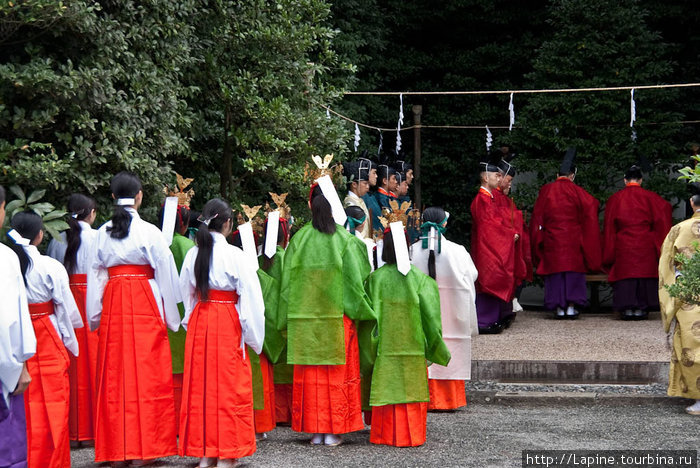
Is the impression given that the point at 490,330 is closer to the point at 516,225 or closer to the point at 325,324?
the point at 516,225

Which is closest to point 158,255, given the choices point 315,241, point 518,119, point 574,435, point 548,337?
point 315,241

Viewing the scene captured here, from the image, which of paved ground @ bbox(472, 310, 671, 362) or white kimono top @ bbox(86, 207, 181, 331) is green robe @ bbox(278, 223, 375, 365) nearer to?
white kimono top @ bbox(86, 207, 181, 331)

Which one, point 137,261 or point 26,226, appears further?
point 137,261

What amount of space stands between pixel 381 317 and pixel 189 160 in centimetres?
412

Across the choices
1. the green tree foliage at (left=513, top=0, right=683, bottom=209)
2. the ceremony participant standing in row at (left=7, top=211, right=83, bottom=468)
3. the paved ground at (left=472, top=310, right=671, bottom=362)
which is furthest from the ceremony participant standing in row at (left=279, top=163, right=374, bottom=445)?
the green tree foliage at (left=513, top=0, right=683, bottom=209)

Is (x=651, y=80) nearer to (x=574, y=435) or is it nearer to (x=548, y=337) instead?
(x=548, y=337)

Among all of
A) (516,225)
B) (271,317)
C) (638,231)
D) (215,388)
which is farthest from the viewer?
(638,231)

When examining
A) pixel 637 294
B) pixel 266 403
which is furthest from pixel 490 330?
pixel 266 403

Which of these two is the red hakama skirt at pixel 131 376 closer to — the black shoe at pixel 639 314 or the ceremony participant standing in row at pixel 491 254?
the ceremony participant standing in row at pixel 491 254

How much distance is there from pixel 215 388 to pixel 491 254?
19.6ft

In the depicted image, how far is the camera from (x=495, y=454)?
6.38 metres

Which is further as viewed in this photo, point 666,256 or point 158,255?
point 666,256

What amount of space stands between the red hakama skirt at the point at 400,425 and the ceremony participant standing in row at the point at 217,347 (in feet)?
3.45

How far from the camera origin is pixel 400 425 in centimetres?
666
